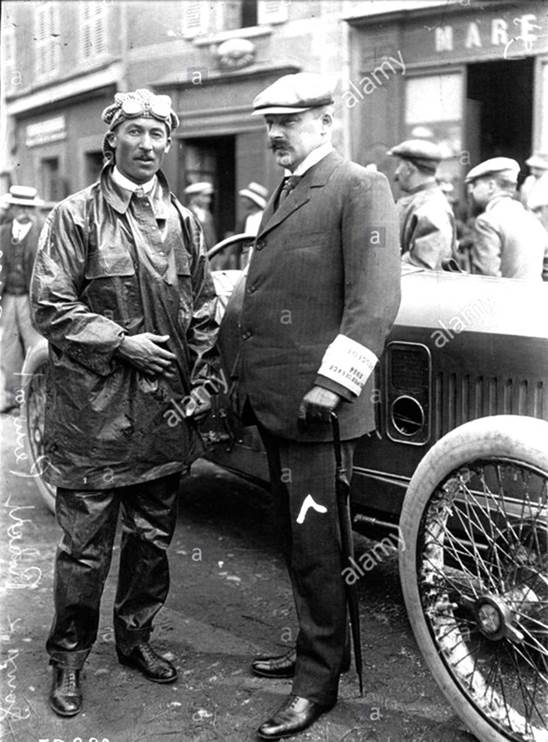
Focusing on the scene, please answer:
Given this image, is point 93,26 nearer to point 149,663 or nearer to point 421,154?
point 421,154

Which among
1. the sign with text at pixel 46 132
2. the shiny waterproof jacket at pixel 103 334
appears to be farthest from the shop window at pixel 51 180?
the shiny waterproof jacket at pixel 103 334

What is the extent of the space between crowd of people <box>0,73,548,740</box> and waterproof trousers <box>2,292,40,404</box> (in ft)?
18.2

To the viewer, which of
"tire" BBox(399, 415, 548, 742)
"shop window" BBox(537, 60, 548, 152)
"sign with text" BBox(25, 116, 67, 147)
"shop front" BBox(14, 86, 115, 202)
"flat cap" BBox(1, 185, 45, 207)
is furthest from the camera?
"sign with text" BBox(25, 116, 67, 147)

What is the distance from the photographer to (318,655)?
9.46 ft

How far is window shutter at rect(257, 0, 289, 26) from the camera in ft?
40.2

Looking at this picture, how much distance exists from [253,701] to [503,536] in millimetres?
961

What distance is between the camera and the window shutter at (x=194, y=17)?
13.2m

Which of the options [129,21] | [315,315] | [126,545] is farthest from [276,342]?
[129,21]

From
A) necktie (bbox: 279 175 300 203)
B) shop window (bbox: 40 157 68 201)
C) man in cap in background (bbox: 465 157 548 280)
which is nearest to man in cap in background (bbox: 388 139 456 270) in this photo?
man in cap in background (bbox: 465 157 548 280)

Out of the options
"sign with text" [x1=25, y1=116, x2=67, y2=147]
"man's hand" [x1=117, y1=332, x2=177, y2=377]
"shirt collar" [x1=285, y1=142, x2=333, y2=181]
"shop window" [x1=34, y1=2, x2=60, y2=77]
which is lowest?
"man's hand" [x1=117, y1=332, x2=177, y2=377]

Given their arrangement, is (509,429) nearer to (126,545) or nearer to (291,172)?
(291,172)

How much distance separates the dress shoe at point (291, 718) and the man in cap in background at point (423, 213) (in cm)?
239

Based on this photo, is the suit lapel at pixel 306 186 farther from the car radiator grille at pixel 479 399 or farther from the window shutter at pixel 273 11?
the window shutter at pixel 273 11

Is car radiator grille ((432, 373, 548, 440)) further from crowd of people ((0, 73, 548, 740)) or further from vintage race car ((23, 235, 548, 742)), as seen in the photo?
crowd of people ((0, 73, 548, 740))
